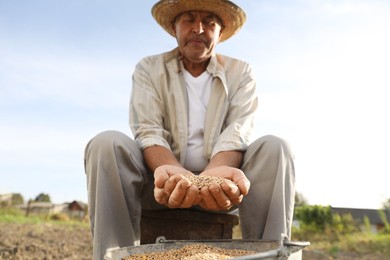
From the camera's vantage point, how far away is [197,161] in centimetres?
262

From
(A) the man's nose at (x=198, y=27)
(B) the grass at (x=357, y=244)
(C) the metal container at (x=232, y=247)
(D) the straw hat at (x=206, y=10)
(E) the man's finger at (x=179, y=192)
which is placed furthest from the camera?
(B) the grass at (x=357, y=244)

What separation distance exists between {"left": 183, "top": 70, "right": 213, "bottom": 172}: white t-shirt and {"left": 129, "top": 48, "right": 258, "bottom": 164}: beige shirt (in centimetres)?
4

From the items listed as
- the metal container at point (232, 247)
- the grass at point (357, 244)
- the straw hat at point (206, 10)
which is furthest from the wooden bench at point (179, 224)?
the grass at point (357, 244)

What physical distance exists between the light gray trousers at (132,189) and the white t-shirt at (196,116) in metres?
0.33

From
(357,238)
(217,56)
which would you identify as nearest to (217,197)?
(217,56)

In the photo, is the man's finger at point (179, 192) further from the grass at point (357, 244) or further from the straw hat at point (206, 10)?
the grass at point (357, 244)

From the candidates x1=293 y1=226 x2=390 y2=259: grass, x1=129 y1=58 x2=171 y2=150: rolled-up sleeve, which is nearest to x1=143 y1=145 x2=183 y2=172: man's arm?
x1=129 y1=58 x2=171 y2=150: rolled-up sleeve

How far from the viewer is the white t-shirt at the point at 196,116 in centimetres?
262

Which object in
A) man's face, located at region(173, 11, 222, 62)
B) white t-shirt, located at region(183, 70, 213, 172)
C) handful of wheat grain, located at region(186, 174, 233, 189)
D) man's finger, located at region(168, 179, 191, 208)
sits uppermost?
man's face, located at region(173, 11, 222, 62)

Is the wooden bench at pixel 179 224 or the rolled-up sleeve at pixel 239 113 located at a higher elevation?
the rolled-up sleeve at pixel 239 113

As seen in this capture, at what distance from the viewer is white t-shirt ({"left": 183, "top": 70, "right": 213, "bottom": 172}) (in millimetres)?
2617

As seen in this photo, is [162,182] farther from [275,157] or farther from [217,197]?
[275,157]

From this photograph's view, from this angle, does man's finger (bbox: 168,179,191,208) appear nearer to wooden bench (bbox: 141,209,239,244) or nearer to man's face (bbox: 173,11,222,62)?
wooden bench (bbox: 141,209,239,244)

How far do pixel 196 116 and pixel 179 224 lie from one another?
643 millimetres
